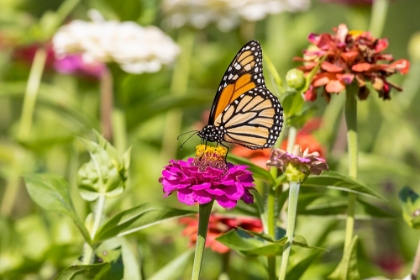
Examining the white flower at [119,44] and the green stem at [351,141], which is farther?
the white flower at [119,44]

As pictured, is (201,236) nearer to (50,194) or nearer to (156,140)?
(50,194)

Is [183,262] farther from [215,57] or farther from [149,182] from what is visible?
[215,57]

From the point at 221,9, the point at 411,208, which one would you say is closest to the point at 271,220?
the point at 411,208

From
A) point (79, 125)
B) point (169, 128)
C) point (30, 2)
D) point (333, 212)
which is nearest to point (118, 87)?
point (79, 125)

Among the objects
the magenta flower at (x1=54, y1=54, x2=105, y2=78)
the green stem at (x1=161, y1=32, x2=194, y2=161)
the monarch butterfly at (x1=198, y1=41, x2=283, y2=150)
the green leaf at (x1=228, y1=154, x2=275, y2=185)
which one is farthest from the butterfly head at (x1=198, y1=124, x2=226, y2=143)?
the magenta flower at (x1=54, y1=54, x2=105, y2=78)

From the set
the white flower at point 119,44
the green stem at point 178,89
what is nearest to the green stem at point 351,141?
the white flower at point 119,44

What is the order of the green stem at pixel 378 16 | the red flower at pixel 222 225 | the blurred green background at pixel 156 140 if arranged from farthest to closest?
1. the green stem at pixel 378 16
2. the blurred green background at pixel 156 140
3. the red flower at pixel 222 225

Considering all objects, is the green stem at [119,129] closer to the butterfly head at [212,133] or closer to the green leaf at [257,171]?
the butterfly head at [212,133]

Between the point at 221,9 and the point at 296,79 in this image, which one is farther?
the point at 221,9
